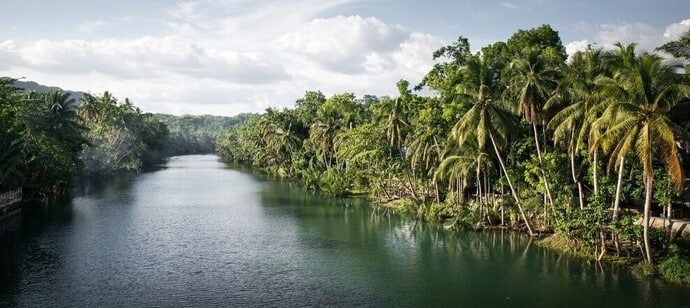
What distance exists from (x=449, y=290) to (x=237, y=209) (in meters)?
35.6

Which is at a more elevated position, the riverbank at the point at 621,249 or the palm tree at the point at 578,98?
the palm tree at the point at 578,98

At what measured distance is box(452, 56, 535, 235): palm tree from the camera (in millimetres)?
36938

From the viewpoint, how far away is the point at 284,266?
33.6 metres

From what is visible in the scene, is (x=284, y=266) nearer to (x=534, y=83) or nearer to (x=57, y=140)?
(x=534, y=83)

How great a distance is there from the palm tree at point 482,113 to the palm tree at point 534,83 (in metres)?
1.67

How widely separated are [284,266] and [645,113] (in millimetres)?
21700

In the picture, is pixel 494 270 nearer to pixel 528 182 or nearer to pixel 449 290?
pixel 449 290

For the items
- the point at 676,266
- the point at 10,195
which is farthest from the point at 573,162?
the point at 10,195

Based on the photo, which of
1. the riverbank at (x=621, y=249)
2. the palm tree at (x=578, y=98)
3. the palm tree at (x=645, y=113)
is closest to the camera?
the palm tree at (x=645, y=113)

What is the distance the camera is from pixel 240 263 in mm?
34344

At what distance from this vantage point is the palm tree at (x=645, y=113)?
25.4m

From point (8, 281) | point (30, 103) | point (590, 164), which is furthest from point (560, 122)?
point (30, 103)

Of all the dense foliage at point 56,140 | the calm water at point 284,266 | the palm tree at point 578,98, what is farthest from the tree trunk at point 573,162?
the dense foliage at point 56,140

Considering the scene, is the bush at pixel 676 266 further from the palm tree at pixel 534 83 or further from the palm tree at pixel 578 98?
the palm tree at pixel 534 83
